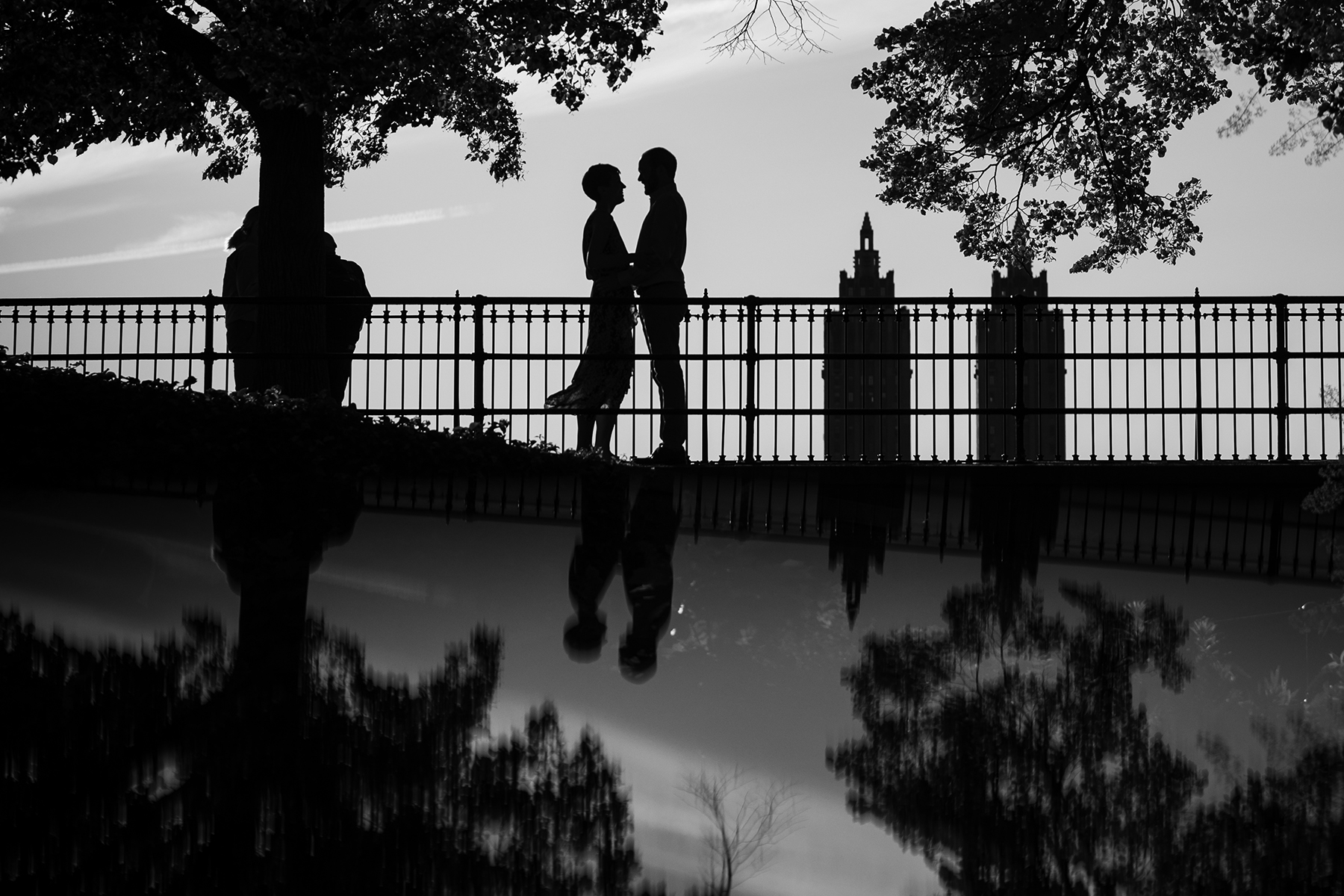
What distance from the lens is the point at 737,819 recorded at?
5438 mm

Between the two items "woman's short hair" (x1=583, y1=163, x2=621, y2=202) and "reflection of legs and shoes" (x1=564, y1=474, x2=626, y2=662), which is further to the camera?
"woman's short hair" (x1=583, y1=163, x2=621, y2=202)

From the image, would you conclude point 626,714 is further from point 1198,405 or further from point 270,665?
point 1198,405

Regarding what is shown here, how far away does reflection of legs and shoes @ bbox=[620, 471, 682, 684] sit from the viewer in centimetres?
677

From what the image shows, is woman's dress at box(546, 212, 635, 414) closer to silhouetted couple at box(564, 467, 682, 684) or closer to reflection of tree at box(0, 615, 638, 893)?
silhouetted couple at box(564, 467, 682, 684)

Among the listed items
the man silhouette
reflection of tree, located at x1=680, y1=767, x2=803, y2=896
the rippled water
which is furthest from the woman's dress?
reflection of tree, located at x1=680, y1=767, x2=803, y2=896

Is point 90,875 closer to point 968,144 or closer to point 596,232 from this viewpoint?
point 596,232

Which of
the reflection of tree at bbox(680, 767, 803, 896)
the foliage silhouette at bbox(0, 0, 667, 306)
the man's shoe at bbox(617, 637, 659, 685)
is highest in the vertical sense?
the foliage silhouette at bbox(0, 0, 667, 306)

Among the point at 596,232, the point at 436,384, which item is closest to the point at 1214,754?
the point at 596,232

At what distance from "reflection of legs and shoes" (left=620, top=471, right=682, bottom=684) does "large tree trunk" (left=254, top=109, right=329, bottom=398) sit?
12.9ft

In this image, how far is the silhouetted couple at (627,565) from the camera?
6.88 metres

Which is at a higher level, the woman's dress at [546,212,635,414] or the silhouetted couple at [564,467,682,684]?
the woman's dress at [546,212,635,414]

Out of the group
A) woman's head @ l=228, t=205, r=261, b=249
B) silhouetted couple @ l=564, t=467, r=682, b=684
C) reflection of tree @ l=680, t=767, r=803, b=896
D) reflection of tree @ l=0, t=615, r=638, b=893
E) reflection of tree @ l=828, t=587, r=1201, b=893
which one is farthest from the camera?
woman's head @ l=228, t=205, r=261, b=249

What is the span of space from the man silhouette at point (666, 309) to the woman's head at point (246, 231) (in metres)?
4.39

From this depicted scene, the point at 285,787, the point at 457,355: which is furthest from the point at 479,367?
the point at 285,787
